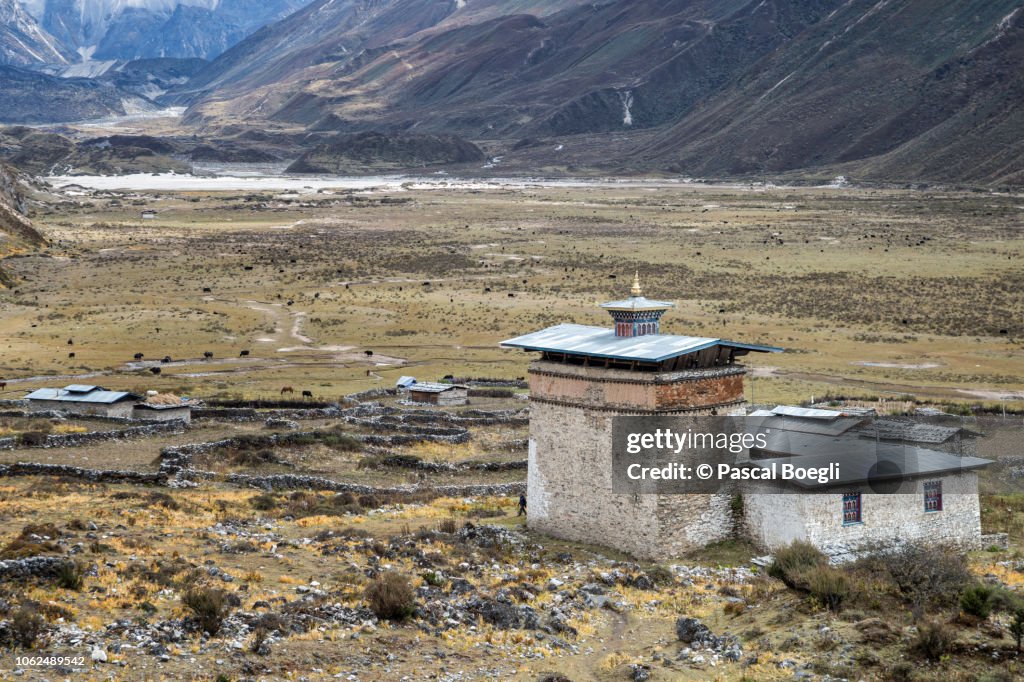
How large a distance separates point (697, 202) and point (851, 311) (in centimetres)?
9543

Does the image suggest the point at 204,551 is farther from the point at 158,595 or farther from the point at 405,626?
the point at 405,626

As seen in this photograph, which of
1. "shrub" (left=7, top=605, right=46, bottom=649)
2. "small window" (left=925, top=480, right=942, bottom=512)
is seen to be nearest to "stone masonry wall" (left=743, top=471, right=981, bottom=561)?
"small window" (left=925, top=480, right=942, bottom=512)

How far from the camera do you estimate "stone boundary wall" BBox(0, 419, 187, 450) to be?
36656 millimetres

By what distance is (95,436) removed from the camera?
3831cm

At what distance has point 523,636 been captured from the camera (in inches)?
832

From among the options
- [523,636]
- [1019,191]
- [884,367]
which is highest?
[1019,191]

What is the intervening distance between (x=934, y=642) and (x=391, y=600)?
8318 millimetres

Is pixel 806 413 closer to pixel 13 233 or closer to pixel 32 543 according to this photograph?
pixel 32 543

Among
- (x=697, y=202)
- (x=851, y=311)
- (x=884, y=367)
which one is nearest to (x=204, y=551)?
(x=884, y=367)

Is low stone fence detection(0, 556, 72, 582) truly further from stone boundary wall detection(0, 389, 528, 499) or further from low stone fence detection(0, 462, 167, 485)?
low stone fence detection(0, 462, 167, 485)

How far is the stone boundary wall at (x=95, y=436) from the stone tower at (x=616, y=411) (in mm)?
15821

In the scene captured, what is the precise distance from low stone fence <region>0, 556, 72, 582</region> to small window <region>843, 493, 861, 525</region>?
1405 centimetres

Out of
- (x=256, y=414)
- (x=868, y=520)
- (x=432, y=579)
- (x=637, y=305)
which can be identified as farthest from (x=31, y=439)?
(x=868, y=520)

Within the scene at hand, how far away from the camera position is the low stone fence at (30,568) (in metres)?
20.7
